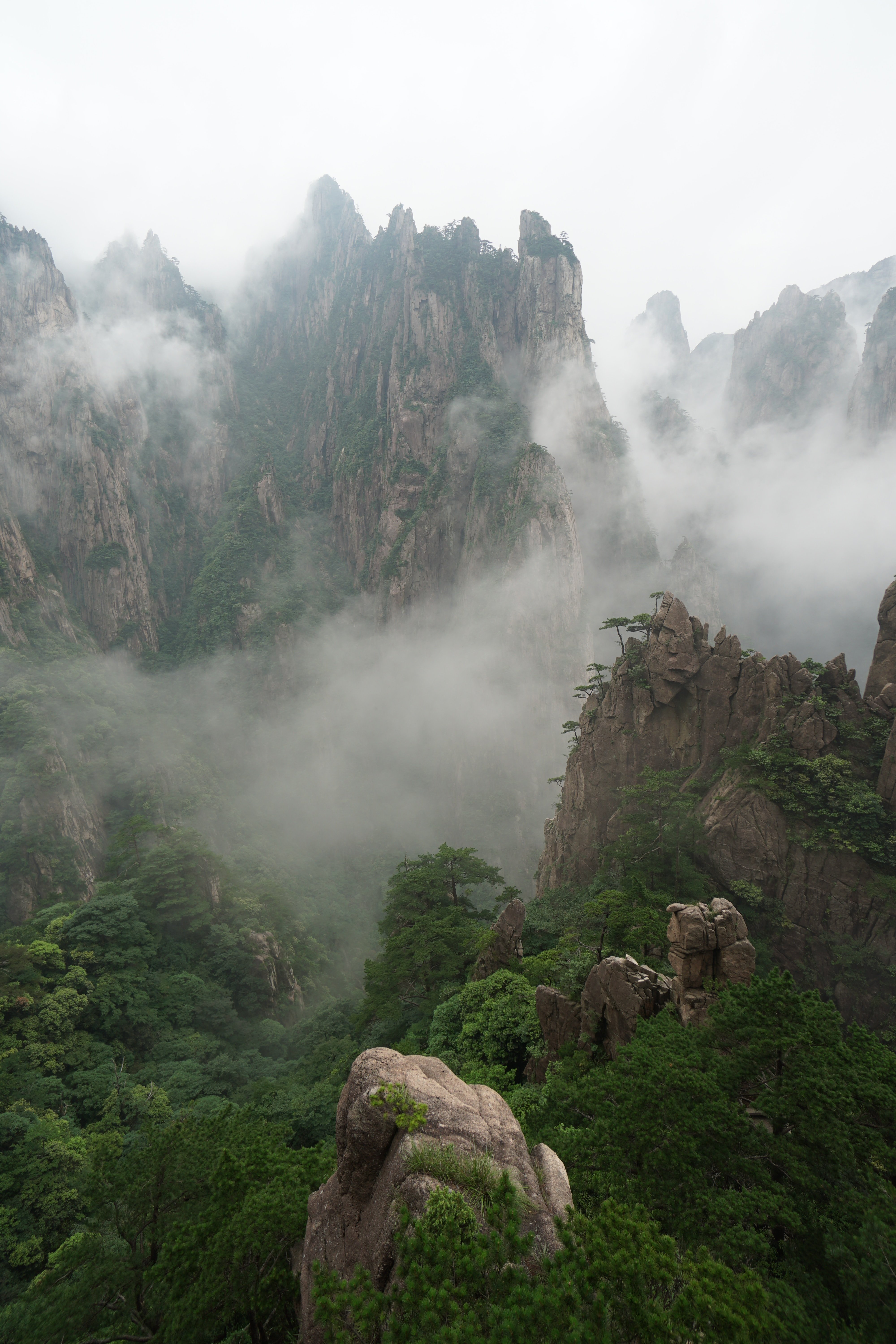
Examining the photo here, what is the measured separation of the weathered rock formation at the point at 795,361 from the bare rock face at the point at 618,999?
9753cm

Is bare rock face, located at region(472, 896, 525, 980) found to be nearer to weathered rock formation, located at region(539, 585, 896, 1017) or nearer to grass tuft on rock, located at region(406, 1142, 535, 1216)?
weathered rock formation, located at region(539, 585, 896, 1017)

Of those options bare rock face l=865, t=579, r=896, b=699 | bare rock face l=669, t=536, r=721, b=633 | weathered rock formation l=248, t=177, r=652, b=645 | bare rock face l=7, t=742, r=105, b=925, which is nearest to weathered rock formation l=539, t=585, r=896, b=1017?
bare rock face l=865, t=579, r=896, b=699

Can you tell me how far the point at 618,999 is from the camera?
1298cm

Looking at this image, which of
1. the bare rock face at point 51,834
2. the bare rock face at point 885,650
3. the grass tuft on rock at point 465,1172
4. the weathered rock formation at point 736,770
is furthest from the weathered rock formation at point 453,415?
the grass tuft on rock at point 465,1172

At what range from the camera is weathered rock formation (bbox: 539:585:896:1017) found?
2045 centimetres

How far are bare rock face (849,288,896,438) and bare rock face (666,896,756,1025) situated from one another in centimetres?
8183

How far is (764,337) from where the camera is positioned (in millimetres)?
91938

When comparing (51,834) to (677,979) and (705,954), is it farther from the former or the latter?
(705,954)

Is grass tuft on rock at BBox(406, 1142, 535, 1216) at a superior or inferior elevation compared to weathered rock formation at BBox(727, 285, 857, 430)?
inferior

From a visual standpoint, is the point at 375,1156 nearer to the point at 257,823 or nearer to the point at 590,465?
the point at 257,823

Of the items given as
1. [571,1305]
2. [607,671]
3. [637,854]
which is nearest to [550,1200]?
[571,1305]

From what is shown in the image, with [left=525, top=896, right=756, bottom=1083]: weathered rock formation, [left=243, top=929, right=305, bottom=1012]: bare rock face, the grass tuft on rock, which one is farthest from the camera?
[left=243, top=929, right=305, bottom=1012]: bare rock face

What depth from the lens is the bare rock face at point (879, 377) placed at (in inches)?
2687

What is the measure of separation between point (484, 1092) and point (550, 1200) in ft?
5.30
